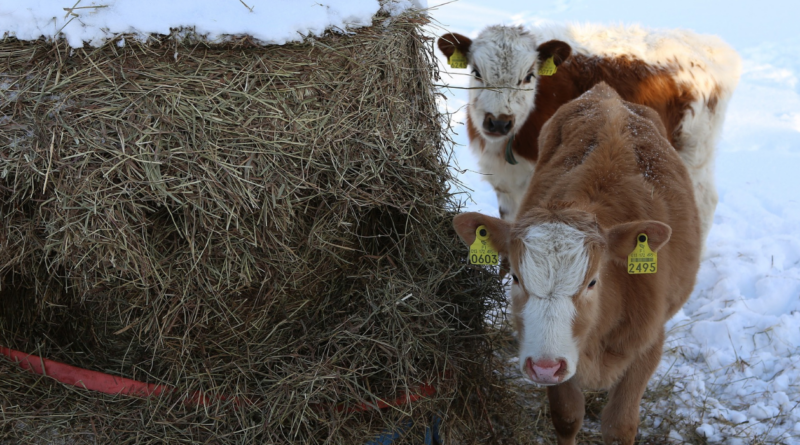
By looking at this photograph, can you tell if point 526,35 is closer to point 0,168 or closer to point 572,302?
point 572,302

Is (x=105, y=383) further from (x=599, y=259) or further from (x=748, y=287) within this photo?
(x=748, y=287)

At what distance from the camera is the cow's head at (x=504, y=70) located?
4.91m

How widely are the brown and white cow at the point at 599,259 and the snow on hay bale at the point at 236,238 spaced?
1.33 feet

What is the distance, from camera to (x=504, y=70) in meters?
5.07

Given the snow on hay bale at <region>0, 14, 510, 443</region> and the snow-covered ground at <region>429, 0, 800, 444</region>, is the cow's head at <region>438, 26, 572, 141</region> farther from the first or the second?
the snow on hay bale at <region>0, 14, 510, 443</region>

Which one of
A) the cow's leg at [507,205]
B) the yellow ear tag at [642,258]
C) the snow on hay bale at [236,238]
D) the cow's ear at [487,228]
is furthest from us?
the cow's leg at [507,205]

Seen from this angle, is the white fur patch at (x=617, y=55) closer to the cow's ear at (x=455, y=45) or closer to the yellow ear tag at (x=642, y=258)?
the cow's ear at (x=455, y=45)

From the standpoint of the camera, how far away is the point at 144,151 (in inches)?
92.7

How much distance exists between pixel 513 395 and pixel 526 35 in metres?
3.19

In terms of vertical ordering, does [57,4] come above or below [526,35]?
above

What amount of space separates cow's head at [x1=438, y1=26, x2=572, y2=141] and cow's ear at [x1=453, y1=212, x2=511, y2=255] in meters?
2.14

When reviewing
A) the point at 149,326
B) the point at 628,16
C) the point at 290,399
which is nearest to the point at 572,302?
the point at 290,399

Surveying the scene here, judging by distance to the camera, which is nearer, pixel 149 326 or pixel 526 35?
pixel 149 326

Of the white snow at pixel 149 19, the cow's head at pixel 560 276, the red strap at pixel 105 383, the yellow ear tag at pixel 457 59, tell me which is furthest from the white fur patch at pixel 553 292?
the yellow ear tag at pixel 457 59
